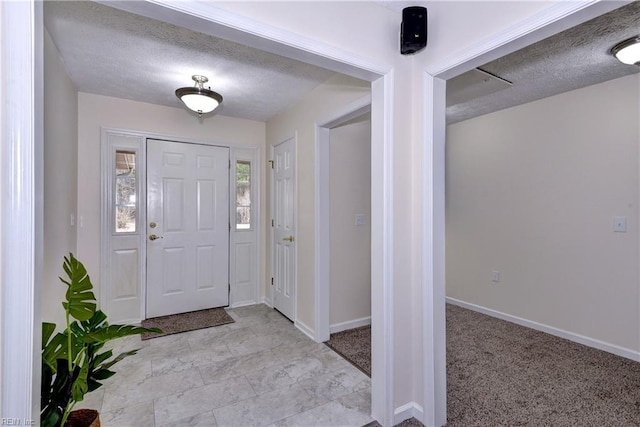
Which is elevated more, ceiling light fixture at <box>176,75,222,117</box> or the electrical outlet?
ceiling light fixture at <box>176,75,222,117</box>

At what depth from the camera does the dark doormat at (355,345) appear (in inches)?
100

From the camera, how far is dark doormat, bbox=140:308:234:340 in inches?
128

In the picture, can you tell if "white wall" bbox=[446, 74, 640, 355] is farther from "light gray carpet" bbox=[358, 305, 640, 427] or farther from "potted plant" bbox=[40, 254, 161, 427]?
"potted plant" bbox=[40, 254, 161, 427]

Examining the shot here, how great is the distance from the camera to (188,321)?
3.43m

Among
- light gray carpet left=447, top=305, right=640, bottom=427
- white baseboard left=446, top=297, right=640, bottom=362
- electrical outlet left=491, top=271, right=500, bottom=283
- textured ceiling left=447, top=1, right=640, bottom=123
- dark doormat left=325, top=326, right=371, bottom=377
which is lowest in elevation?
light gray carpet left=447, top=305, right=640, bottom=427

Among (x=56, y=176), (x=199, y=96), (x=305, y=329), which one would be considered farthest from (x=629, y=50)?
(x=56, y=176)

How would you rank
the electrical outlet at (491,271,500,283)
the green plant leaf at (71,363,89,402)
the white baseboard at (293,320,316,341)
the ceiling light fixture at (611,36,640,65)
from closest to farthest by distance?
1. the green plant leaf at (71,363,89,402)
2. the ceiling light fixture at (611,36,640,65)
3. the white baseboard at (293,320,316,341)
4. the electrical outlet at (491,271,500,283)

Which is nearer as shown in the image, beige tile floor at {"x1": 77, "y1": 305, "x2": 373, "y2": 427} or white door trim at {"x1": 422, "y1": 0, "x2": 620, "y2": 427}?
white door trim at {"x1": 422, "y1": 0, "x2": 620, "y2": 427}

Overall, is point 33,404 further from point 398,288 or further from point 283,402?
point 398,288

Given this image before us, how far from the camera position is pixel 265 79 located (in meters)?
2.78

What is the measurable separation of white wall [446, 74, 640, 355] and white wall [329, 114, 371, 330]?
1.54m

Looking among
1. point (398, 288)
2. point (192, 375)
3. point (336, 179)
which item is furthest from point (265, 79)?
point (192, 375)

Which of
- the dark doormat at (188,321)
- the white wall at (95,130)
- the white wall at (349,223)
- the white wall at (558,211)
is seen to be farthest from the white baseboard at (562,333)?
the white wall at (95,130)

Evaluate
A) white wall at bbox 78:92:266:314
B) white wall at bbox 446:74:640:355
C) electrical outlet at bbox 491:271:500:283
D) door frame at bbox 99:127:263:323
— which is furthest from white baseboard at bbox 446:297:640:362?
white wall at bbox 78:92:266:314
